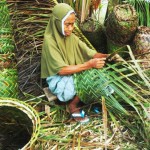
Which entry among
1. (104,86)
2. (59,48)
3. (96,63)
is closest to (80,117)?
(104,86)

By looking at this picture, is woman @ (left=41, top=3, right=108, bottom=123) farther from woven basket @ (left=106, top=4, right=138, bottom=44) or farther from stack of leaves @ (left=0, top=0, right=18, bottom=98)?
woven basket @ (left=106, top=4, right=138, bottom=44)

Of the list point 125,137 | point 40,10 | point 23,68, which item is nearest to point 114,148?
point 125,137

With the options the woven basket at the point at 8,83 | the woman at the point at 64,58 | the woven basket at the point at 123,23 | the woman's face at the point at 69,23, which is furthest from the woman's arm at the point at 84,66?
the woven basket at the point at 123,23

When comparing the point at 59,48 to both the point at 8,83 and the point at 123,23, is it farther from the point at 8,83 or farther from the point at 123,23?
the point at 123,23

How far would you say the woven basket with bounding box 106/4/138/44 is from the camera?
425cm

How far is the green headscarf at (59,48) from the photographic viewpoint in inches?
145

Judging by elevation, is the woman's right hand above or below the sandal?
above

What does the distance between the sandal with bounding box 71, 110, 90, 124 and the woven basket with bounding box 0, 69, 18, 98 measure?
583 millimetres

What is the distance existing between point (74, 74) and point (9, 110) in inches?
27.0

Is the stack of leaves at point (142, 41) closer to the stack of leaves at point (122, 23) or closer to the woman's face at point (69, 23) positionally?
the stack of leaves at point (122, 23)

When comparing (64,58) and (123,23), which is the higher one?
(123,23)

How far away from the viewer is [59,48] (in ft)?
12.5

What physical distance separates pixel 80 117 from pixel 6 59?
0.90 metres

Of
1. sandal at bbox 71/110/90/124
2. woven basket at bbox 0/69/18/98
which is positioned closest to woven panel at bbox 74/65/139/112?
sandal at bbox 71/110/90/124
